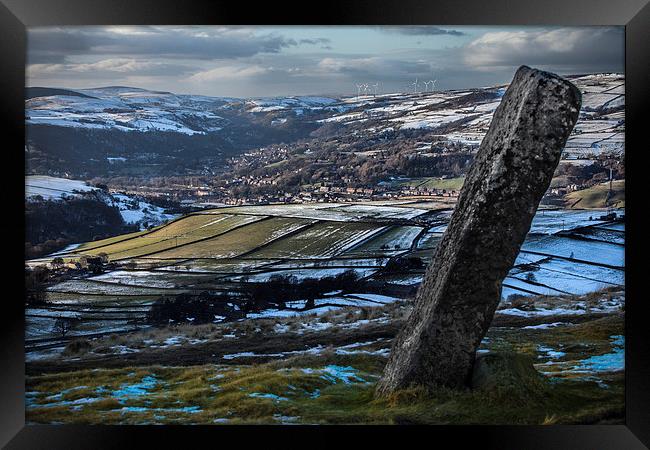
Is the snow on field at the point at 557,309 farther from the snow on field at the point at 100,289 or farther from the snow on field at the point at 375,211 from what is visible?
the snow on field at the point at 100,289

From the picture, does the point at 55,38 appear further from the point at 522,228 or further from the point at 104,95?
the point at 522,228

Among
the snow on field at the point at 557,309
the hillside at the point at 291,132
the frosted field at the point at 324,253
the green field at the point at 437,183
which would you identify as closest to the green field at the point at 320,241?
the frosted field at the point at 324,253

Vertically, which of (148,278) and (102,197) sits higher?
(102,197)

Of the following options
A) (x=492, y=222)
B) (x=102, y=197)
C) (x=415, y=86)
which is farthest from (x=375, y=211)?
(x=102, y=197)

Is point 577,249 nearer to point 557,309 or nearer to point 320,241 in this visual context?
point 557,309

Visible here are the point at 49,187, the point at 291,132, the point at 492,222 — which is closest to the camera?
the point at 492,222
